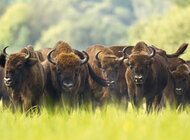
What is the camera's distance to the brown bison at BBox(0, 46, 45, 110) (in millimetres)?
9180

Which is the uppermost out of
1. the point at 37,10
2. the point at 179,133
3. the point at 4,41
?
the point at 37,10

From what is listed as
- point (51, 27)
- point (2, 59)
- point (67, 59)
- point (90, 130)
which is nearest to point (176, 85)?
point (67, 59)

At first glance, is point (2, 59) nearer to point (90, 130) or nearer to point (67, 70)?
point (67, 70)

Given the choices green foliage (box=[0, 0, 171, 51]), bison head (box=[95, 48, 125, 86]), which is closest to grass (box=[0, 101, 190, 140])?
bison head (box=[95, 48, 125, 86])

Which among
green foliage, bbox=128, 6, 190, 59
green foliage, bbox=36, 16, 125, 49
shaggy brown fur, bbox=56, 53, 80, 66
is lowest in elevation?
shaggy brown fur, bbox=56, 53, 80, 66

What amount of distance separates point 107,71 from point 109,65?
7.0 inches

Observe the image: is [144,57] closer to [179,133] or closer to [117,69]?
[117,69]

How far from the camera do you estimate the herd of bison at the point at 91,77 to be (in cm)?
941

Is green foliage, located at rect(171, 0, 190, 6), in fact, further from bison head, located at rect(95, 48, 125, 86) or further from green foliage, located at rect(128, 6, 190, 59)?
bison head, located at rect(95, 48, 125, 86)

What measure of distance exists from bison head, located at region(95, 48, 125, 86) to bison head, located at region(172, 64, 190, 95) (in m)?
1.55

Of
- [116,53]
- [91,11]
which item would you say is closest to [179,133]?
[116,53]

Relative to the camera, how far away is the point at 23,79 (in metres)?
9.38

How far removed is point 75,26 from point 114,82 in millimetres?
63269

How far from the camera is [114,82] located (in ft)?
42.4
